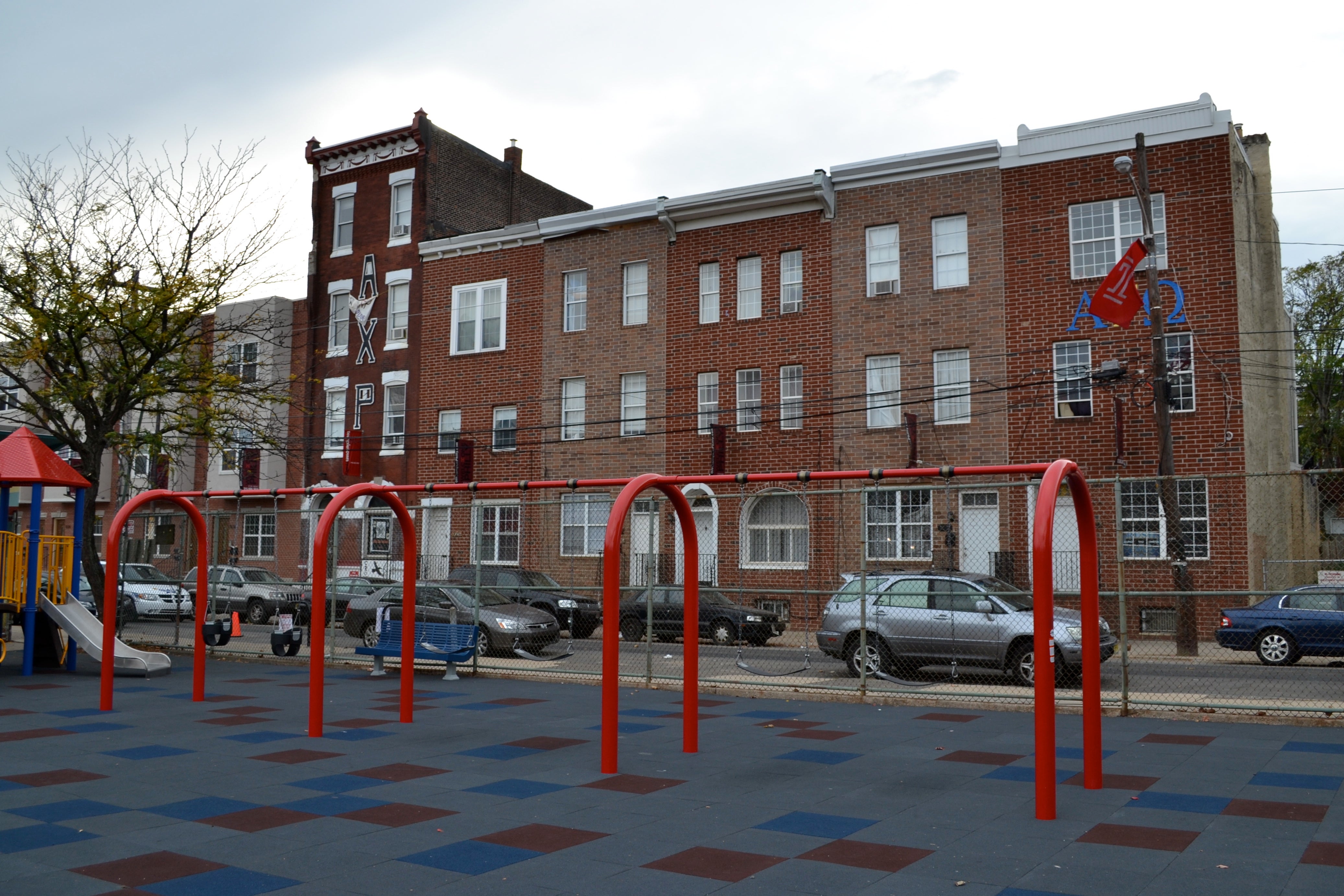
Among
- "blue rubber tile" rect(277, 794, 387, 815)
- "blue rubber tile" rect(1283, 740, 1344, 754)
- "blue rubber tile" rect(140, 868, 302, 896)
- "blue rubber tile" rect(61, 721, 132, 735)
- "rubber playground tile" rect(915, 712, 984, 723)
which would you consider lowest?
"rubber playground tile" rect(915, 712, 984, 723)

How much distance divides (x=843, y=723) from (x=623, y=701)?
3.27 meters

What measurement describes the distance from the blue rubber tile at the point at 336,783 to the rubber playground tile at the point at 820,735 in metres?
4.26

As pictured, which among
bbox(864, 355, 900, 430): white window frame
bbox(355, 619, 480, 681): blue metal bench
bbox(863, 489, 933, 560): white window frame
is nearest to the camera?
bbox(355, 619, 480, 681): blue metal bench

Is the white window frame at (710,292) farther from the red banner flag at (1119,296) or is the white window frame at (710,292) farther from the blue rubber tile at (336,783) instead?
the blue rubber tile at (336,783)

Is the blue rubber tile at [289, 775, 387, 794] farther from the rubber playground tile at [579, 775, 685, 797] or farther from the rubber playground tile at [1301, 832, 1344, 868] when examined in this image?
the rubber playground tile at [1301, 832, 1344, 868]

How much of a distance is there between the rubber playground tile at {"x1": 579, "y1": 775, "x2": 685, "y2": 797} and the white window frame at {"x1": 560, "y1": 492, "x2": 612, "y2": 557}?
1863 cm

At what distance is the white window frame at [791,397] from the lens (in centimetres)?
2873

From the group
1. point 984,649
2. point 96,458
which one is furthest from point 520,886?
point 96,458

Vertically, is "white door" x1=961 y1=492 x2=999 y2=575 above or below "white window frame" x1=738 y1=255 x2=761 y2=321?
below

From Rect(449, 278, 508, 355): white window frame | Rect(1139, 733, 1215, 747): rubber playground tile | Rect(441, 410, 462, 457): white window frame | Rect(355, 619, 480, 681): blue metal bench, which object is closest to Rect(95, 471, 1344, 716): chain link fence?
Rect(355, 619, 480, 681): blue metal bench

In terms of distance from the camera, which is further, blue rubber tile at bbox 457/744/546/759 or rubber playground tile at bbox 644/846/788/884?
blue rubber tile at bbox 457/744/546/759

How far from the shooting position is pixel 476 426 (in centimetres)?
3362

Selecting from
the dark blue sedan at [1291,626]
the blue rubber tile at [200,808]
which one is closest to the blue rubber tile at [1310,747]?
the dark blue sedan at [1291,626]

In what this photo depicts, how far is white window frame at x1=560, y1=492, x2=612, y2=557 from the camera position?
28.7 metres
